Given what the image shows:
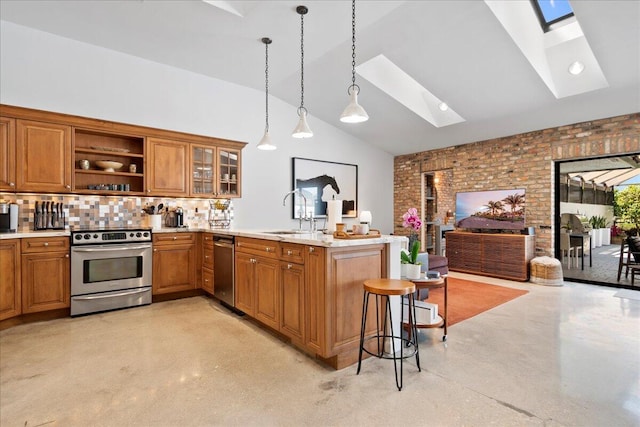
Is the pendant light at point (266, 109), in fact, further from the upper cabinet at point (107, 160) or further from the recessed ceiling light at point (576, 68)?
the recessed ceiling light at point (576, 68)

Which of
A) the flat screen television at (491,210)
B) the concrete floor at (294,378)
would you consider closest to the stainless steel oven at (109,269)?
the concrete floor at (294,378)

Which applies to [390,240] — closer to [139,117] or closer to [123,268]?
[123,268]

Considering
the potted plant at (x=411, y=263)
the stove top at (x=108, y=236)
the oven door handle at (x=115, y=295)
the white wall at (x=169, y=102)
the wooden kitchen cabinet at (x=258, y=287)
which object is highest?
the white wall at (x=169, y=102)

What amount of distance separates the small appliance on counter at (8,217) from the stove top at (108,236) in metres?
0.58

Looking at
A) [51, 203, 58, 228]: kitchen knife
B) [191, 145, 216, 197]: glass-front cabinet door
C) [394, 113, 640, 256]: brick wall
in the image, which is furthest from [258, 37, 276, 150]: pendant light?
[394, 113, 640, 256]: brick wall

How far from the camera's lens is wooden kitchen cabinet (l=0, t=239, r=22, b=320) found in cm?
335

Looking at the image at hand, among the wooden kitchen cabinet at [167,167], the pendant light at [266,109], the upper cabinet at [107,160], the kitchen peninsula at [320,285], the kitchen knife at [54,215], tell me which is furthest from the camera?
the wooden kitchen cabinet at [167,167]

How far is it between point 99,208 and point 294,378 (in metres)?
3.71

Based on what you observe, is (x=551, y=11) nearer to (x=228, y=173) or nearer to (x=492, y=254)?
(x=492, y=254)

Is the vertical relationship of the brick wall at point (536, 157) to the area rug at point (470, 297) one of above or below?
above

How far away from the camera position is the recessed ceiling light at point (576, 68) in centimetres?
440

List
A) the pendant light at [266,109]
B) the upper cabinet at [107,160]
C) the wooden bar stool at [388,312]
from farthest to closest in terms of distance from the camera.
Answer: the upper cabinet at [107,160], the pendant light at [266,109], the wooden bar stool at [388,312]

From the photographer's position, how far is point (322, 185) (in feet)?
22.2

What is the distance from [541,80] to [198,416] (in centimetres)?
538
